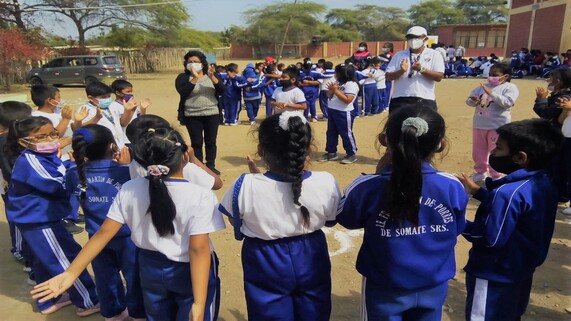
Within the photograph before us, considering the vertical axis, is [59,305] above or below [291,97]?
below

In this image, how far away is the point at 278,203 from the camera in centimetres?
184

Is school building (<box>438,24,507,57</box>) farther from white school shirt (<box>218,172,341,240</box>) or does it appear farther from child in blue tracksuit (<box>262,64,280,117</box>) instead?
white school shirt (<box>218,172,341,240</box>)

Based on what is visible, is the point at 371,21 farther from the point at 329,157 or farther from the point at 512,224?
the point at 512,224

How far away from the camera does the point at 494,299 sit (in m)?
2.10

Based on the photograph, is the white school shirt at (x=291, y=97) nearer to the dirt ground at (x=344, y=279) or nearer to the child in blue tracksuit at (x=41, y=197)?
the dirt ground at (x=344, y=279)

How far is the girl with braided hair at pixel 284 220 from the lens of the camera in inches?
71.6

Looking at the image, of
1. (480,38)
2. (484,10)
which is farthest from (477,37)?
(484,10)

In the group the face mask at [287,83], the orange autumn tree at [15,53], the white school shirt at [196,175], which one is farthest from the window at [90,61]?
the white school shirt at [196,175]

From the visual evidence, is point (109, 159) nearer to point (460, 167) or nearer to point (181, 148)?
point (181, 148)

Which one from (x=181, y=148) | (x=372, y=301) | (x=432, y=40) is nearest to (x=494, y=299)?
(x=372, y=301)

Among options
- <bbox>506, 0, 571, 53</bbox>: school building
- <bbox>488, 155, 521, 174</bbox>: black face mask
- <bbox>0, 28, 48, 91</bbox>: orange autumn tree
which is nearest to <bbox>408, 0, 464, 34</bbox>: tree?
<bbox>506, 0, 571, 53</bbox>: school building

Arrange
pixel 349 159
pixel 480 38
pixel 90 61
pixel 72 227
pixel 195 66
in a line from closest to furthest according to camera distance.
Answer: pixel 72 227, pixel 195 66, pixel 349 159, pixel 90 61, pixel 480 38

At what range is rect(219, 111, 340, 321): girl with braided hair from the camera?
71.6 inches

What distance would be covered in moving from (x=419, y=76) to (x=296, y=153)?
12.4 ft
